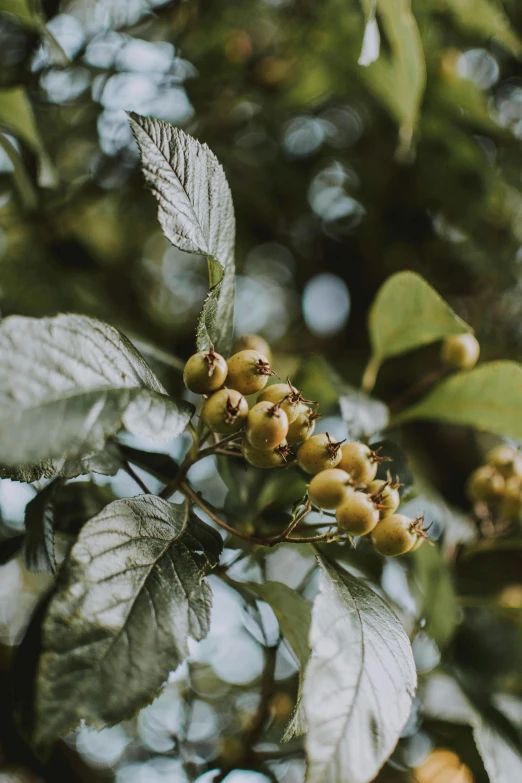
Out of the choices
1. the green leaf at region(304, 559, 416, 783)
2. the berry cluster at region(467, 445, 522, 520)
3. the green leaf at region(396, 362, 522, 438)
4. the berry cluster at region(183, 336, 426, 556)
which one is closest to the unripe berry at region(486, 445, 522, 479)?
the berry cluster at region(467, 445, 522, 520)

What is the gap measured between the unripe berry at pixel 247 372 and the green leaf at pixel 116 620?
0.16 meters

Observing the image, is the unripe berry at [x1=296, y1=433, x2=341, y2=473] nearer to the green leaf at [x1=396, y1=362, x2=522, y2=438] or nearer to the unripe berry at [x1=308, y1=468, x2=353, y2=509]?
the unripe berry at [x1=308, y1=468, x2=353, y2=509]

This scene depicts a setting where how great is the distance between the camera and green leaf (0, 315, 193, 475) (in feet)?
1.63

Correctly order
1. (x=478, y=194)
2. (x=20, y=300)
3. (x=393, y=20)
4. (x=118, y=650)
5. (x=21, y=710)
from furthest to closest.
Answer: (x=478, y=194), (x=20, y=300), (x=393, y=20), (x=21, y=710), (x=118, y=650)

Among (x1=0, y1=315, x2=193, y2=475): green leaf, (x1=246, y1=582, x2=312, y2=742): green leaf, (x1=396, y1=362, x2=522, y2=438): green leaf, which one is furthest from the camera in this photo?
(x1=396, y1=362, x2=522, y2=438): green leaf

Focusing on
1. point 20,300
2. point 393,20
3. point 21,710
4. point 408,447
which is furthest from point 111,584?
point 408,447

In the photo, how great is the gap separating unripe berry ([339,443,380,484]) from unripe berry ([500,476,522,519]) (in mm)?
578

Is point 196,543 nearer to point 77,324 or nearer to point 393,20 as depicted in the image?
point 77,324

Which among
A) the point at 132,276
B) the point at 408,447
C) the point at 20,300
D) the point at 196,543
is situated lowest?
the point at 408,447

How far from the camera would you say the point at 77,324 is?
579 millimetres

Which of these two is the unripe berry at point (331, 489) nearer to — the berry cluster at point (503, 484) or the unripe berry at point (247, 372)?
the unripe berry at point (247, 372)

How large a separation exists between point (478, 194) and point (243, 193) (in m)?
0.70

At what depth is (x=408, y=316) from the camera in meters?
1.08

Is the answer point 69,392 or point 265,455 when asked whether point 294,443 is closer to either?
point 265,455
